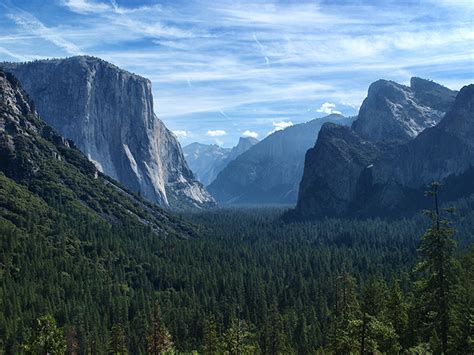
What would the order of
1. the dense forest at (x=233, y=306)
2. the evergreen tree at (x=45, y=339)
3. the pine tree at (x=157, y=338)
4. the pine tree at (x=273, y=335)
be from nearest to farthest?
the dense forest at (x=233, y=306) < the evergreen tree at (x=45, y=339) < the pine tree at (x=157, y=338) < the pine tree at (x=273, y=335)

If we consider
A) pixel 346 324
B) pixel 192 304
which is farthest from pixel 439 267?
pixel 192 304

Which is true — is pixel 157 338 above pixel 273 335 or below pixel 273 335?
above

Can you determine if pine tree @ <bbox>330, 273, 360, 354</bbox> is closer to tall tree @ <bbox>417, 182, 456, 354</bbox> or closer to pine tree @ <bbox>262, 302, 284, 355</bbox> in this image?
tall tree @ <bbox>417, 182, 456, 354</bbox>

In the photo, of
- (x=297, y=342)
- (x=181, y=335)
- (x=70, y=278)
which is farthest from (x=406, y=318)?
(x=70, y=278)

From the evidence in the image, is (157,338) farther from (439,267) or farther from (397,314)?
(439,267)

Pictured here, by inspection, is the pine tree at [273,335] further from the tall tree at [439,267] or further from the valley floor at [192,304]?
the tall tree at [439,267]

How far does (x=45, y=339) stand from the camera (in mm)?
62625

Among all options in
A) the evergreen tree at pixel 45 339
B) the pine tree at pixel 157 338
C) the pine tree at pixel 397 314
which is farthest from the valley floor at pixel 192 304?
the evergreen tree at pixel 45 339

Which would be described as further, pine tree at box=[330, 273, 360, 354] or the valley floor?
the valley floor

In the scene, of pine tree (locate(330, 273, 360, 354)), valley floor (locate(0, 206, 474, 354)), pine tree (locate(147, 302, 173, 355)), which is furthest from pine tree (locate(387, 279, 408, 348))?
pine tree (locate(147, 302, 173, 355))

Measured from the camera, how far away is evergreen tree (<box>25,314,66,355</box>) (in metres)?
62.5

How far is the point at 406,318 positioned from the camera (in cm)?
7412

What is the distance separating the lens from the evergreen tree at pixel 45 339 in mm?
62531

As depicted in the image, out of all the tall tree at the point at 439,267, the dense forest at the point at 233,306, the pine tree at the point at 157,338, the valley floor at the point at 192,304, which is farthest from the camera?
the valley floor at the point at 192,304
